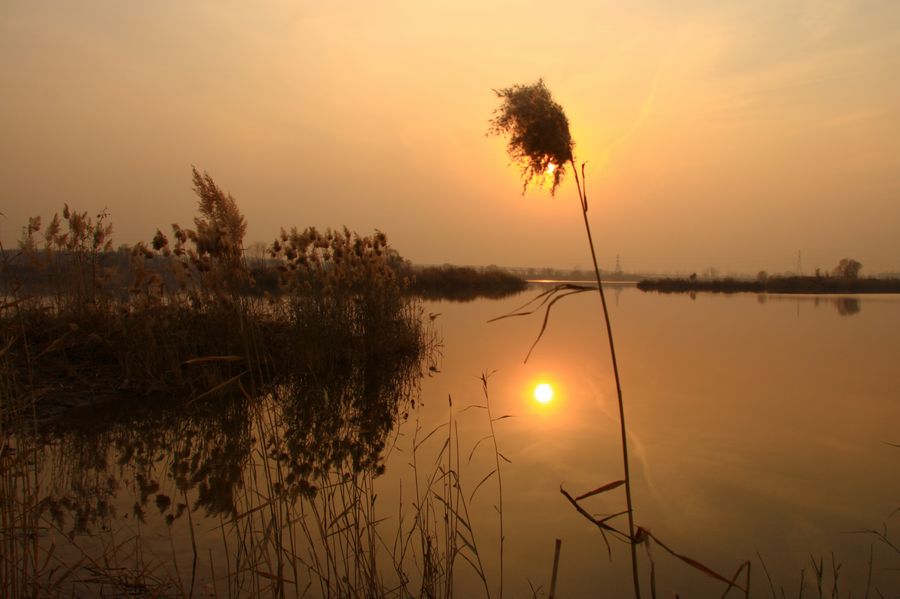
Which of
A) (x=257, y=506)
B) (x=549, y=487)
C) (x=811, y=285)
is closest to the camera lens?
(x=257, y=506)

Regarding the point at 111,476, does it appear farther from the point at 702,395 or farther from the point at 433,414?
the point at 702,395

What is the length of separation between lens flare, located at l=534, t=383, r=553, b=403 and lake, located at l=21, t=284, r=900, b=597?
0.07m

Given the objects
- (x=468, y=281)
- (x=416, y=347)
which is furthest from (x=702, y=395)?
(x=468, y=281)

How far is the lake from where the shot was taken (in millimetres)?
2041

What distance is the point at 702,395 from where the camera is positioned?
5230mm

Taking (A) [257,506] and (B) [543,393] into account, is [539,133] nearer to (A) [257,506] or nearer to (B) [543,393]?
(A) [257,506]

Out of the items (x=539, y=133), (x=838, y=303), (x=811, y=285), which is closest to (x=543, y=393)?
(x=539, y=133)

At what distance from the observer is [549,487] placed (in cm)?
288

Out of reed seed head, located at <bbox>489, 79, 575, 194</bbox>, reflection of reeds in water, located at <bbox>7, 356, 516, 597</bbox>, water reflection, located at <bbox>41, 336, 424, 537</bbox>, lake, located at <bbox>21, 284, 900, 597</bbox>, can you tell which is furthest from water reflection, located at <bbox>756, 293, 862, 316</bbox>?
reed seed head, located at <bbox>489, 79, 575, 194</bbox>

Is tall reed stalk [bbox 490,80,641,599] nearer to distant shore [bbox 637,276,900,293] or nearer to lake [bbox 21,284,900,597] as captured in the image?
lake [bbox 21,284,900,597]

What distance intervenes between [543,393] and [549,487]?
240 cm

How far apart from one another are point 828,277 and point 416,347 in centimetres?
3282

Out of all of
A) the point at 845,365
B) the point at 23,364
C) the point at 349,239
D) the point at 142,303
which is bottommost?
the point at 845,365

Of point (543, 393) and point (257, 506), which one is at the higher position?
point (257, 506)
